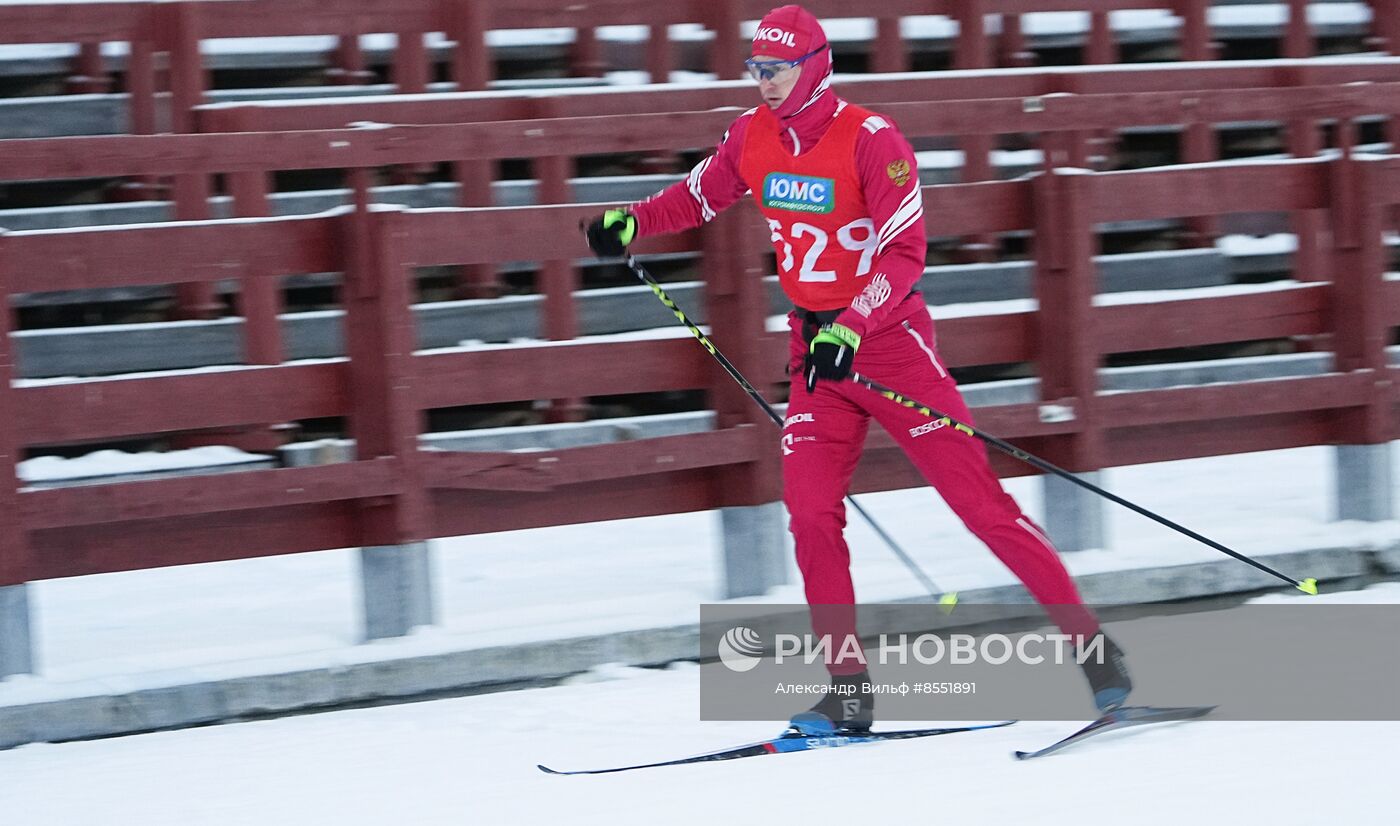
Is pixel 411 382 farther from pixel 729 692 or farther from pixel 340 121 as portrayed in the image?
pixel 340 121

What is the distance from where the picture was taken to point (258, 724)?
4.49 meters

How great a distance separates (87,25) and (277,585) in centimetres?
323

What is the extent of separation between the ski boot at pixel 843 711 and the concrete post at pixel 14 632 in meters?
2.18

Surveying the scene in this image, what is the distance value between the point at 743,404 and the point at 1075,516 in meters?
1.25

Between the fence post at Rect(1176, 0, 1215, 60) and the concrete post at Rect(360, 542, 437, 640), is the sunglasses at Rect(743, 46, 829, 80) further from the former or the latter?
the fence post at Rect(1176, 0, 1215, 60)

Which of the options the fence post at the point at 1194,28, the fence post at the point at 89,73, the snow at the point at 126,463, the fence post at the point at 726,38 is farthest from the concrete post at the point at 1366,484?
the fence post at the point at 89,73

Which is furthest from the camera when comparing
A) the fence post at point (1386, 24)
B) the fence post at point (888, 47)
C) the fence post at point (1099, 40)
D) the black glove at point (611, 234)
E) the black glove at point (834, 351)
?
the fence post at point (1386, 24)

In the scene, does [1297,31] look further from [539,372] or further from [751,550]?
[539,372]

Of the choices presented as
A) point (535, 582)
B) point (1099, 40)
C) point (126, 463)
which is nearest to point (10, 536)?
point (126, 463)

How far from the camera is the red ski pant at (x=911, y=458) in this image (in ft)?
13.1

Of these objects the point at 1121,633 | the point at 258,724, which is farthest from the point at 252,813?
the point at 1121,633

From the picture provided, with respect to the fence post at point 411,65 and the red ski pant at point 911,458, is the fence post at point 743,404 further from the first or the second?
A: the fence post at point 411,65

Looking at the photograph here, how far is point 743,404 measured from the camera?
16.9ft

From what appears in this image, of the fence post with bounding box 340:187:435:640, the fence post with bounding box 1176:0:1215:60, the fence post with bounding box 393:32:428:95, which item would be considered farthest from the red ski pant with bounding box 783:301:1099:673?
the fence post with bounding box 1176:0:1215:60
